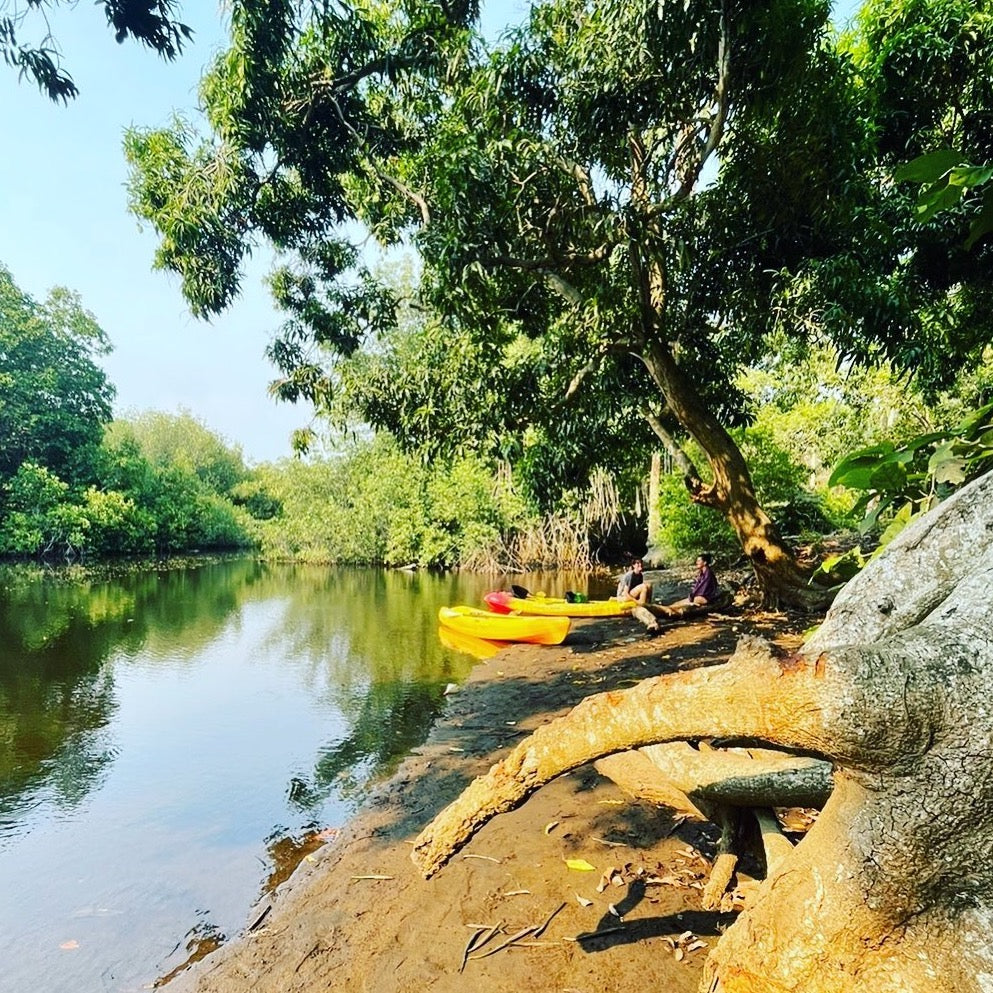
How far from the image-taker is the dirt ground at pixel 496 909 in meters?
2.60

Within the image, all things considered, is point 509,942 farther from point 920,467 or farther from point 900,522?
point 920,467

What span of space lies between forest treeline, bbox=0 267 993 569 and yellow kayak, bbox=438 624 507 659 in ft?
19.8

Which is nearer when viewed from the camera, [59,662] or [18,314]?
[59,662]

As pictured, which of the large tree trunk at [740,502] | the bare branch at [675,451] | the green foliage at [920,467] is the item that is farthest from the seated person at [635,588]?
the green foliage at [920,467]

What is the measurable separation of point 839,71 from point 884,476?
683 cm

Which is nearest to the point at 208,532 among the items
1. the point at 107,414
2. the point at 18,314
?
the point at 107,414

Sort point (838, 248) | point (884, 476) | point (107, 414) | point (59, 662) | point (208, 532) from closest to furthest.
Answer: point (884, 476) → point (838, 248) → point (59, 662) → point (107, 414) → point (208, 532)

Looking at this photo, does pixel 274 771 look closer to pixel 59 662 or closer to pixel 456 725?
pixel 456 725

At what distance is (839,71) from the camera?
6.85 meters

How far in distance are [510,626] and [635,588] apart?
248cm

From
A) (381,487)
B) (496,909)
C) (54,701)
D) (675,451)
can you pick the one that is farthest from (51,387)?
(496,909)

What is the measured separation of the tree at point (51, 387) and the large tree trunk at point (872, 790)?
114 ft

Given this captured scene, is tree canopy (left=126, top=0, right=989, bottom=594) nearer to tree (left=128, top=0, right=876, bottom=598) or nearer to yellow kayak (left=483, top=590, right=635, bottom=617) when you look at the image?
tree (left=128, top=0, right=876, bottom=598)

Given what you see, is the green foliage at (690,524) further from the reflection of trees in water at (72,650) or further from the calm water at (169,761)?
the reflection of trees in water at (72,650)
